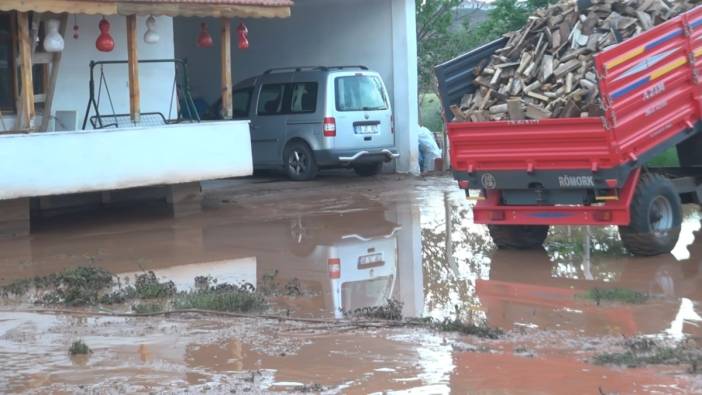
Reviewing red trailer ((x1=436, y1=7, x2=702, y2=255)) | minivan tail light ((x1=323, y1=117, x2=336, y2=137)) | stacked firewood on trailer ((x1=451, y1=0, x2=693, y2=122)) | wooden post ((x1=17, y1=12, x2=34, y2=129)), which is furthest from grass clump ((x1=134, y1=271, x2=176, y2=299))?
minivan tail light ((x1=323, y1=117, x2=336, y2=137))

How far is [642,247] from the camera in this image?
38.6 ft

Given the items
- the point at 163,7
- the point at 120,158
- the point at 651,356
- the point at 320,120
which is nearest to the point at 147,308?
the point at 651,356

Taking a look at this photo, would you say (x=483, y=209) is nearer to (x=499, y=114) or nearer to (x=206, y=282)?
(x=499, y=114)

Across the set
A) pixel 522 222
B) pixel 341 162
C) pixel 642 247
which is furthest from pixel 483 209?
pixel 341 162

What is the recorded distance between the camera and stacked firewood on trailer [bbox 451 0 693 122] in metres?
11.8

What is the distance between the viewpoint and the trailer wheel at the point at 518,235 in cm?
1263

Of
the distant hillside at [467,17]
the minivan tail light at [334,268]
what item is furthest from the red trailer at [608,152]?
the distant hillside at [467,17]

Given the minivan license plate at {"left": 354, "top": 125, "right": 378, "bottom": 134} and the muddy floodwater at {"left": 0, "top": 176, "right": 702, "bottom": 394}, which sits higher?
the minivan license plate at {"left": 354, "top": 125, "right": 378, "bottom": 134}

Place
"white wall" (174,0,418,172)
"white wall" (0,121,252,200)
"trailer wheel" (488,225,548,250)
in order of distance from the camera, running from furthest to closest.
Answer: "white wall" (174,0,418,172), "white wall" (0,121,252,200), "trailer wheel" (488,225,548,250)

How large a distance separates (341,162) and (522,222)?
8089 mm

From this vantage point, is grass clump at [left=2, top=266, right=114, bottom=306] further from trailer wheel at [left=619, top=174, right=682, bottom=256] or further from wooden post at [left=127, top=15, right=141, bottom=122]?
trailer wheel at [left=619, top=174, right=682, bottom=256]

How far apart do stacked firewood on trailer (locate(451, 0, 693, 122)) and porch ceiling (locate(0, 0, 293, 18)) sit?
15.8 feet

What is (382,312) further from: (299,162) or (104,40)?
(299,162)

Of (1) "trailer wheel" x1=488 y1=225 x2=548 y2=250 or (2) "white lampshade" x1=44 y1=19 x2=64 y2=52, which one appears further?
(2) "white lampshade" x1=44 y1=19 x2=64 y2=52
